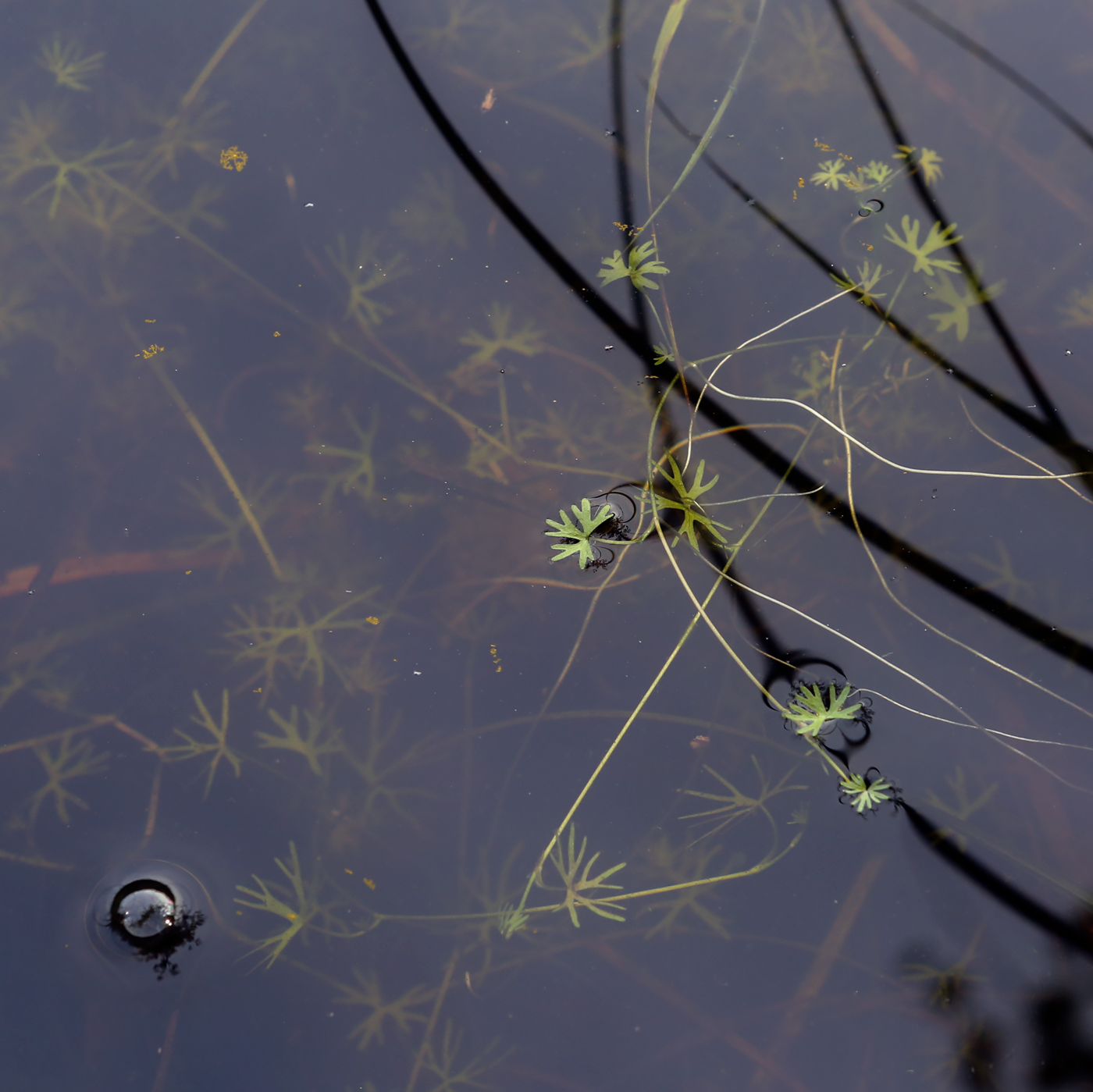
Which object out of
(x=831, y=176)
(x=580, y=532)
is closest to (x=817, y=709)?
(x=580, y=532)

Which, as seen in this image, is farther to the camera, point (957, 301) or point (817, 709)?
point (957, 301)

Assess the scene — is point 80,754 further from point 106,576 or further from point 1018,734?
point 1018,734

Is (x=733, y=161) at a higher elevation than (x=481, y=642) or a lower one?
higher

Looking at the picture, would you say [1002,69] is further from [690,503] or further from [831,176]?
[690,503]

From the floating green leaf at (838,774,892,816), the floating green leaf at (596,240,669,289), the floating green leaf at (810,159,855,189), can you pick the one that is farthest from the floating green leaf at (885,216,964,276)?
the floating green leaf at (838,774,892,816)

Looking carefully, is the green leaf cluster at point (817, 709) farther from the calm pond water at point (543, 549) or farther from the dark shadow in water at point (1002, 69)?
the dark shadow in water at point (1002, 69)

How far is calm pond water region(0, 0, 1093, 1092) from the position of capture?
1.90 m

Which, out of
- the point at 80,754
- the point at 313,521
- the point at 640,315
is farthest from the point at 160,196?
the point at 80,754

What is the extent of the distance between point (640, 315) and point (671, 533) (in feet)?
1.86

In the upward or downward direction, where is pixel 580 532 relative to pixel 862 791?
upward

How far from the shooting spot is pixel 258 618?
1962 millimetres

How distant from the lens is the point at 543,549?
198cm

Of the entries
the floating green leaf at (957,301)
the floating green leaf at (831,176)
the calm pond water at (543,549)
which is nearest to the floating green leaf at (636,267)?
the calm pond water at (543,549)

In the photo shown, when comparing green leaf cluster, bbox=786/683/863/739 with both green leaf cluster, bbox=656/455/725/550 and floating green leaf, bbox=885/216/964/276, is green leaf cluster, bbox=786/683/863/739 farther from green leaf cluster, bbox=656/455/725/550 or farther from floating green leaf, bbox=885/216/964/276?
floating green leaf, bbox=885/216/964/276
